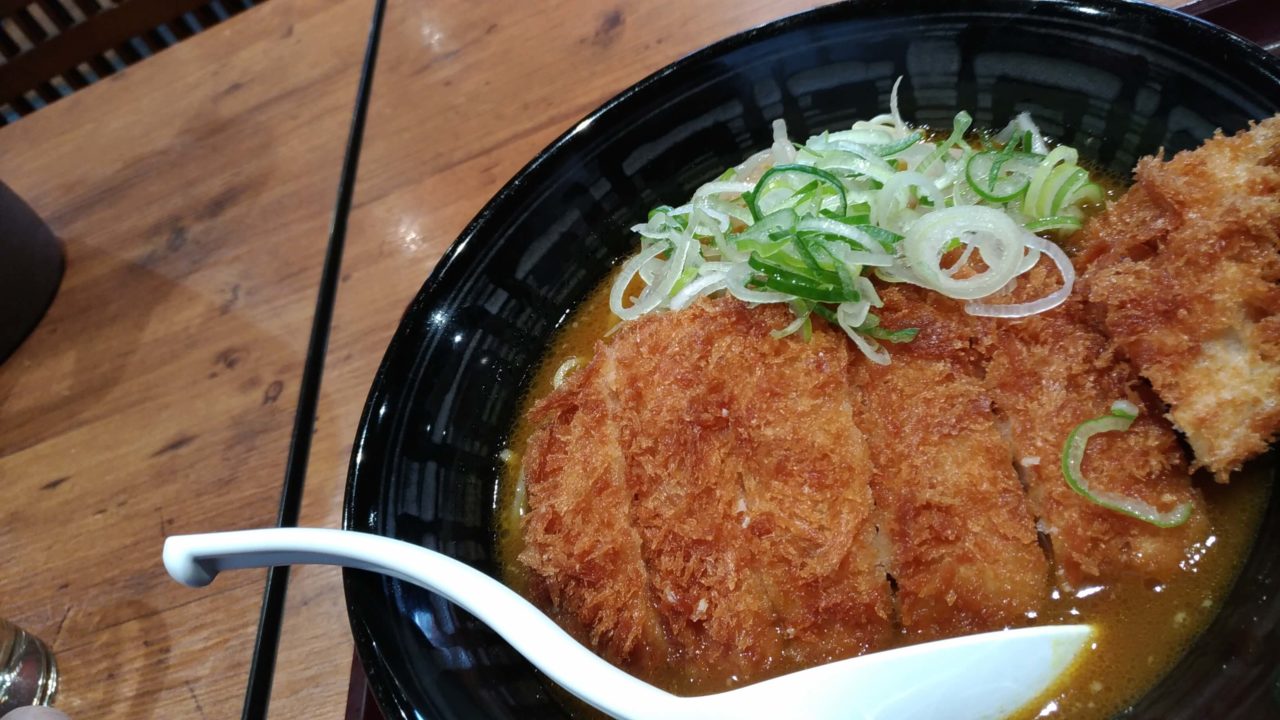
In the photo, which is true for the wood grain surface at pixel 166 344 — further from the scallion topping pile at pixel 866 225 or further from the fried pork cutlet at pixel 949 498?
the fried pork cutlet at pixel 949 498

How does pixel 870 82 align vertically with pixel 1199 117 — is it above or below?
above

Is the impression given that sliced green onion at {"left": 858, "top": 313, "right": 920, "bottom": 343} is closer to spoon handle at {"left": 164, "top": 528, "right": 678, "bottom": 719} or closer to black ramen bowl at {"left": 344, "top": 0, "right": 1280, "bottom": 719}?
black ramen bowl at {"left": 344, "top": 0, "right": 1280, "bottom": 719}

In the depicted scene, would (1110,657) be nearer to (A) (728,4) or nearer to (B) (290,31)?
(A) (728,4)

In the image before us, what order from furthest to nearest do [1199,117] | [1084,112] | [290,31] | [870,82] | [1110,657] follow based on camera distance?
[290,31] → [870,82] → [1084,112] → [1199,117] → [1110,657]

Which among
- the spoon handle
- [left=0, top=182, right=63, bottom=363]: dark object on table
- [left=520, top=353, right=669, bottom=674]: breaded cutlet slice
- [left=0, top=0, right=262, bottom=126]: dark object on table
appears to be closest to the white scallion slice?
[left=520, top=353, right=669, bottom=674]: breaded cutlet slice

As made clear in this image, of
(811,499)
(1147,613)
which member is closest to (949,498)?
(811,499)

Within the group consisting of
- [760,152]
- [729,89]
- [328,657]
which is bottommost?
[328,657]

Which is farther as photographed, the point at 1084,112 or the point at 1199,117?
the point at 1084,112

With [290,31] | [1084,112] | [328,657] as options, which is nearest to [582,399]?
[328,657]

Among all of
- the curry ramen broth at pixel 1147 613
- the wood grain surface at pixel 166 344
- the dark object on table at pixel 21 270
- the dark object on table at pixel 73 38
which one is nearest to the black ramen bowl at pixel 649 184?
the curry ramen broth at pixel 1147 613
